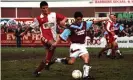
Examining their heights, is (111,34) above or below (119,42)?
above

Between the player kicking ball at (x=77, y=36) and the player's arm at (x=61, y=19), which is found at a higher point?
the player's arm at (x=61, y=19)

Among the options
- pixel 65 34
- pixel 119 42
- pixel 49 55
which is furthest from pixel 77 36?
pixel 119 42

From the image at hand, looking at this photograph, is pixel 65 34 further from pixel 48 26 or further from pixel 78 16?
pixel 48 26

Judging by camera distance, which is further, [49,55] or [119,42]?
[119,42]

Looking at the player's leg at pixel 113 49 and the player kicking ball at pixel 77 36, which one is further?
the player's leg at pixel 113 49

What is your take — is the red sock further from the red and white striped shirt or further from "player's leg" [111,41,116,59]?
"player's leg" [111,41,116,59]

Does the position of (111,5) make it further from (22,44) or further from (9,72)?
(9,72)

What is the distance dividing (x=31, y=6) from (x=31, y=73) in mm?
39544

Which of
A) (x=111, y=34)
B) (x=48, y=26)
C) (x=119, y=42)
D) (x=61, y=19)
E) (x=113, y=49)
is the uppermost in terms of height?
(x=61, y=19)

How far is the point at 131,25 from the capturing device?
39312 mm

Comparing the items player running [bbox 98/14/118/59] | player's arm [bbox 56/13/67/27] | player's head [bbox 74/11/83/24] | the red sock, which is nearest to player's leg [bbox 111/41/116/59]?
player running [bbox 98/14/118/59]

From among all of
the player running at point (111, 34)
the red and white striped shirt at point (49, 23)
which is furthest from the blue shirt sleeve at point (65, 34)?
the player running at point (111, 34)

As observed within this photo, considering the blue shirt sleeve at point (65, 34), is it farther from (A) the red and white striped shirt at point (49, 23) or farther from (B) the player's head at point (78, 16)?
(A) the red and white striped shirt at point (49, 23)

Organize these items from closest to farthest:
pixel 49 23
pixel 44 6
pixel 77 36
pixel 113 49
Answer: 1. pixel 77 36
2. pixel 44 6
3. pixel 49 23
4. pixel 113 49
